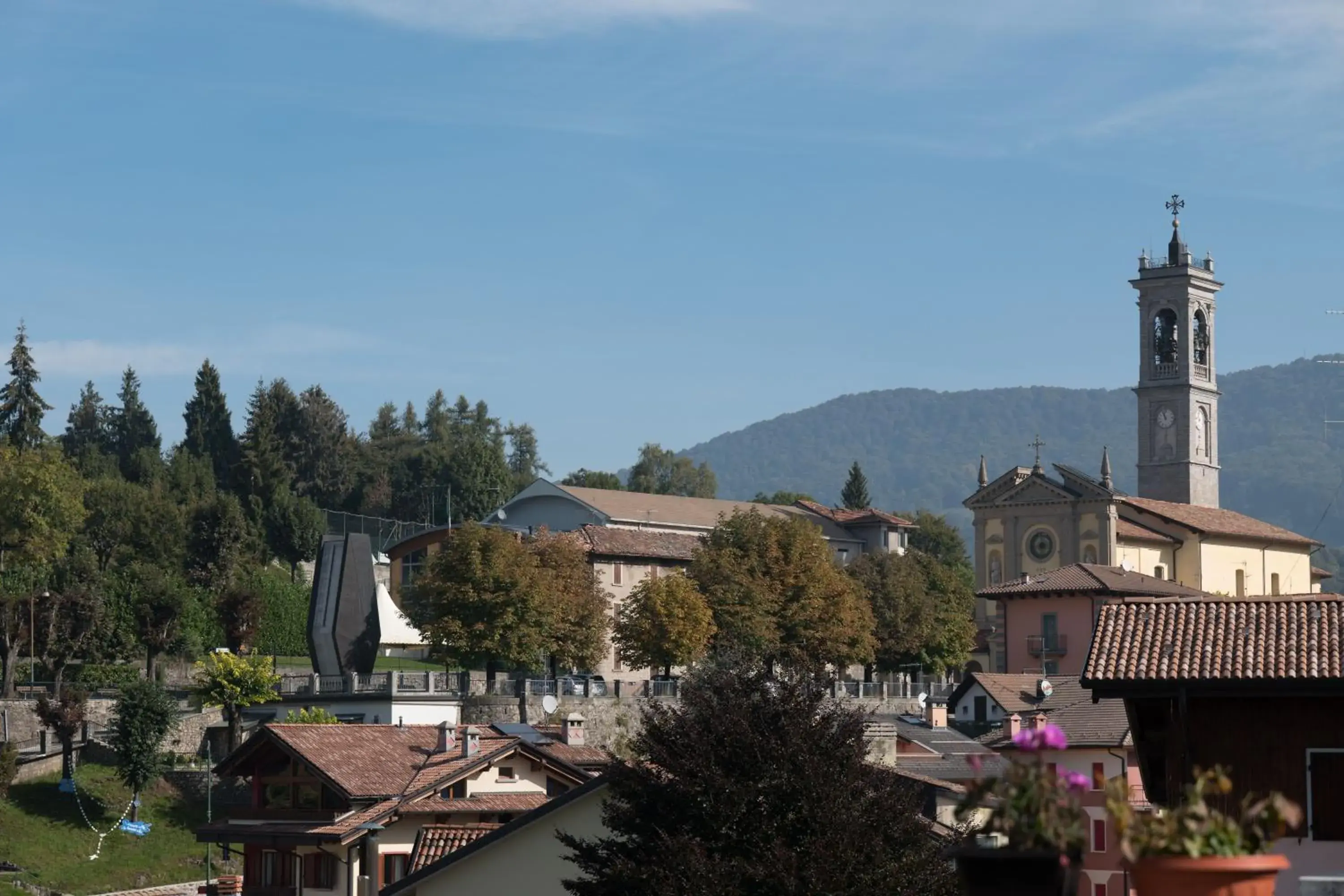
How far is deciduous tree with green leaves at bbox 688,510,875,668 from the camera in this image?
91.2 m

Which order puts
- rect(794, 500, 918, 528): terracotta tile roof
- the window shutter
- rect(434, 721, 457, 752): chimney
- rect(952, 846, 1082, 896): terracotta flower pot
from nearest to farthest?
rect(952, 846, 1082, 896): terracotta flower pot < the window shutter < rect(434, 721, 457, 752): chimney < rect(794, 500, 918, 528): terracotta tile roof

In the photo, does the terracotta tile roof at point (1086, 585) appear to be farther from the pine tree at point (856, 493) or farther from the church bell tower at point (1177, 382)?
the pine tree at point (856, 493)

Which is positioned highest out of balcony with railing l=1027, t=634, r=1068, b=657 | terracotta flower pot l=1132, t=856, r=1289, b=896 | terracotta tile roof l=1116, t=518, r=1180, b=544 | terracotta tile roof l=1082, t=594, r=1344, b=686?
terracotta tile roof l=1116, t=518, r=1180, b=544

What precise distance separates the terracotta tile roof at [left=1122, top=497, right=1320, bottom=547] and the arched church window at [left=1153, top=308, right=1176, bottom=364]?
902cm

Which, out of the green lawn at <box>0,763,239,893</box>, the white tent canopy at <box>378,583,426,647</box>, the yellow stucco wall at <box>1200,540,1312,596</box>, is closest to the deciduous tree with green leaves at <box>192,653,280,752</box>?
the green lawn at <box>0,763,239,893</box>

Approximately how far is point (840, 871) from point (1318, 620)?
8976 mm

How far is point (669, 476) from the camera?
181375 mm

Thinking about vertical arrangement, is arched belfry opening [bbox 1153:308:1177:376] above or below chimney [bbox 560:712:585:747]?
above

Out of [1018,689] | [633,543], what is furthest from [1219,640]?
[633,543]

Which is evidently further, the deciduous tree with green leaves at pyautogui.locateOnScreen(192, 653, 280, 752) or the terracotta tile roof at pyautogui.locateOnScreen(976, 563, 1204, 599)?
the terracotta tile roof at pyautogui.locateOnScreen(976, 563, 1204, 599)

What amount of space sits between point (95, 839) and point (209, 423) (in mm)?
71961

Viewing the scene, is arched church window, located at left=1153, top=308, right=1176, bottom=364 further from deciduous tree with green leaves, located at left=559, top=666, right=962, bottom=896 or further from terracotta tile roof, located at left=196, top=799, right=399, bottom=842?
deciduous tree with green leaves, located at left=559, top=666, right=962, bottom=896

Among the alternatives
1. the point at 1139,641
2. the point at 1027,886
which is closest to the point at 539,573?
the point at 1139,641

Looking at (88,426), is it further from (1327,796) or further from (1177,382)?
(1327,796)
